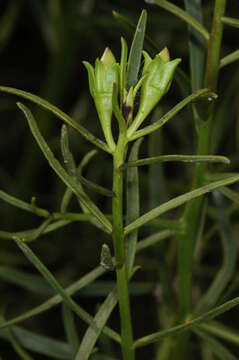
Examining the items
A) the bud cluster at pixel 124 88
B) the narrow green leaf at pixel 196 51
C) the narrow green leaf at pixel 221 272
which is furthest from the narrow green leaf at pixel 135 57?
the narrow green leaf at pixel 221 272

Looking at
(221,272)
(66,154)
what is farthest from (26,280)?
(66,154)

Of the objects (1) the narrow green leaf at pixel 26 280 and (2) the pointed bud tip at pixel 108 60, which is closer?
(2) the pointed bud tip at pixel 108 60

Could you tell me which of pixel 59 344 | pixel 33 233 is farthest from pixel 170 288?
pixel 33 233

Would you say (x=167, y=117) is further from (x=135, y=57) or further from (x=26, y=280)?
(x=26, y=280)

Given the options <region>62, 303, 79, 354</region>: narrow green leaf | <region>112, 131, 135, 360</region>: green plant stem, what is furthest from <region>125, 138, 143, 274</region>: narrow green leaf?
<region>62, 303, 79, 354</region>: narrow green leaf

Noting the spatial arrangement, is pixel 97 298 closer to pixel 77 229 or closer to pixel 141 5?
pixel 77 229

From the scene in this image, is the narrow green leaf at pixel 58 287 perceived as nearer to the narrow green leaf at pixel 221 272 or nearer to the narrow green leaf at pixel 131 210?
the narrow green leaf at pixel 131 210
